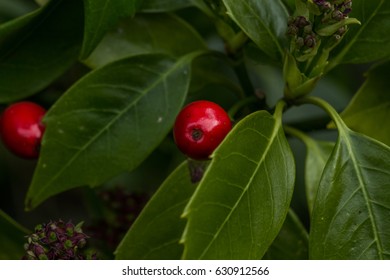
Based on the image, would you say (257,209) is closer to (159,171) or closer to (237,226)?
(237,226)

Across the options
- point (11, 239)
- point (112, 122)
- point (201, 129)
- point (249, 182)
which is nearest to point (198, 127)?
point (201, 129)

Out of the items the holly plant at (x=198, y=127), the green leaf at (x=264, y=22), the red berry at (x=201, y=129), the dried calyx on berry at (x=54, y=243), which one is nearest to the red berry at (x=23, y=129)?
the holly plant at (x=198, y=127)

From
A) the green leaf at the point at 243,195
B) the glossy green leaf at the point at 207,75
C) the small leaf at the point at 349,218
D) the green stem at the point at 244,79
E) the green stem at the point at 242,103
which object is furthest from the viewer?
the glossy green leaf at the point at 207,75

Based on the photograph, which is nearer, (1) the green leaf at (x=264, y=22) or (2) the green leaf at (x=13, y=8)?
(1) the green leaf at (x=264, y=22)

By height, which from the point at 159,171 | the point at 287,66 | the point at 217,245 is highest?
the point at 287,66

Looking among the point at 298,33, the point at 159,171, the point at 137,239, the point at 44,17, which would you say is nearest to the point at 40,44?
the point at 44,17

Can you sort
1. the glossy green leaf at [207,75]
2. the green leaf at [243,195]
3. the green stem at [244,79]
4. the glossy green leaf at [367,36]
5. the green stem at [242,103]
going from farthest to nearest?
the glossy green leaf at [207,75] < the green stem at [244,79] < the green stem at [242,103] < the glossy green leaf at [367,36] < the green leaf at [243,195]

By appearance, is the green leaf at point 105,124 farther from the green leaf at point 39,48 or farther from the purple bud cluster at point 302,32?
the purple bud cluster at point 302,32

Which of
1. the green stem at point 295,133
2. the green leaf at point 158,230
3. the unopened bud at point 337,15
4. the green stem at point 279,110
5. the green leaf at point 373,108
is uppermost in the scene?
the unopened bud at point 337,15

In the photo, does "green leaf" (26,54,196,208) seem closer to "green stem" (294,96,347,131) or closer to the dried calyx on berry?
the dried calyx on berry
